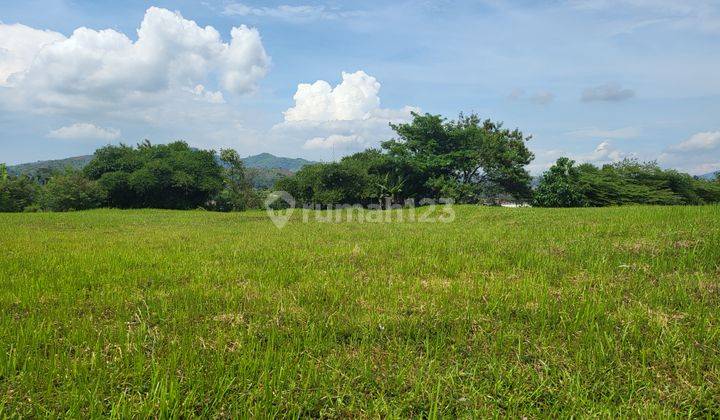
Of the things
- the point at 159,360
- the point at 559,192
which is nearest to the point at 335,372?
the point at 159,360

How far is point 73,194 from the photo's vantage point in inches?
1427

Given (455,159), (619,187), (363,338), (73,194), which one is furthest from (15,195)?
(619,187)

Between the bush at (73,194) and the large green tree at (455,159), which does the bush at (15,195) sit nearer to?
the bush at (73,194)

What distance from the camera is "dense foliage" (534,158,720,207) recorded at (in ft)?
96.9

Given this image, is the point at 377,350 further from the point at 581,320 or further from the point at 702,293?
the point at 702,293

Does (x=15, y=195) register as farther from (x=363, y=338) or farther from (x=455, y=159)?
(x=363, y=338)

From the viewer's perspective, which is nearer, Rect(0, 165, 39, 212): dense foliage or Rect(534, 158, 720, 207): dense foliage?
Rect(534, 158, 720, 207): dense foliage

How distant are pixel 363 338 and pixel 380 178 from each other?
37367mm

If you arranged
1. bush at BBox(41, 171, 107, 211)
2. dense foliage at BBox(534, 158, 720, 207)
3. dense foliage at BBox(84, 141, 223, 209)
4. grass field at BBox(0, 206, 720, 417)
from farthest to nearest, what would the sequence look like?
dense foliage at BBox(84, 141, 223, 209) < bush at BBox(41, 171, 107, 211) < dense foliage at BBox(534, 158, 720, 207) < grass field at BBox(0, 206, 720, 417)

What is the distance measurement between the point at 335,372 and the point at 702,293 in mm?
4279

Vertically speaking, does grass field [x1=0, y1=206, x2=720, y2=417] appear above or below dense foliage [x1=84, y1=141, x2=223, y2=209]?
below

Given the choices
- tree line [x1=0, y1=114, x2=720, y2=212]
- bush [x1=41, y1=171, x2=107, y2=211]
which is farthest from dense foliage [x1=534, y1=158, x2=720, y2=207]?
A: bush [x1=41, y1=171, x2=107, y2=211]

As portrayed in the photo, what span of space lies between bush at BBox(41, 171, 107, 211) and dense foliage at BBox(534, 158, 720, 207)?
134 ft

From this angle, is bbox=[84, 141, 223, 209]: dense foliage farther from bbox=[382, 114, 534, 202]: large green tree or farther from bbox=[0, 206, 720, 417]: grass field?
bbox=[0, 206, 720, 417]: grass field
